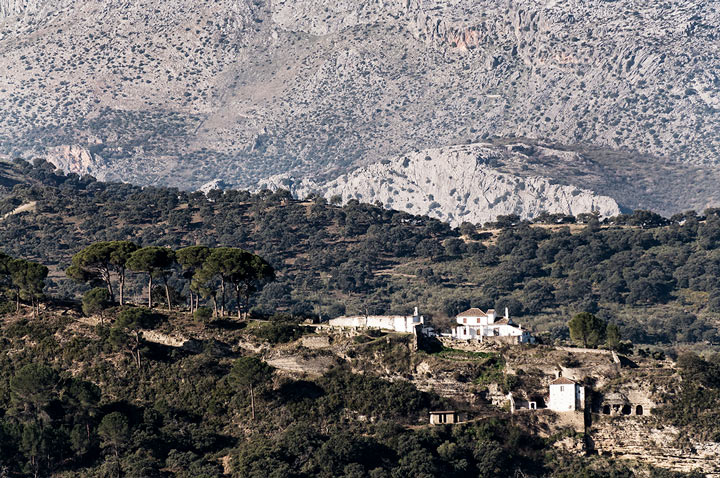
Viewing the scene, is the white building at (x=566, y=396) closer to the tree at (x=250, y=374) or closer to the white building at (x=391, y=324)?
the white building at (x=391, y=324)

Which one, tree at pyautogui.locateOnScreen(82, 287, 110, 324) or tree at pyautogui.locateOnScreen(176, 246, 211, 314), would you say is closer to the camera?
tree at pyautogui.locateOnScreen(82, 287, 110, 324)

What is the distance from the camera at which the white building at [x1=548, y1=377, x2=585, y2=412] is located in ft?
373

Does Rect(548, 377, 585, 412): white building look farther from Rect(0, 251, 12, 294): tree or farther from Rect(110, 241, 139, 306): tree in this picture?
Rect(0, 251, 12, 294): tree

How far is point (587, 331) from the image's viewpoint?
423ft

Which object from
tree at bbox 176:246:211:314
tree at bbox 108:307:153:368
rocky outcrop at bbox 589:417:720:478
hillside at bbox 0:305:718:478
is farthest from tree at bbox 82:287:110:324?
rocky outcrop at bbox 589:417:720:478

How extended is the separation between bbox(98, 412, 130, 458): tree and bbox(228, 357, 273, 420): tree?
32.1 ft

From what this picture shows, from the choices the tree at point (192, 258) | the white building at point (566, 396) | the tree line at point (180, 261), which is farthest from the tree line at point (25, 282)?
the white building at point (566, 396)

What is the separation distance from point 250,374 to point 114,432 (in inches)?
473

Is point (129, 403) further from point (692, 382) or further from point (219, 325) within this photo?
point (692, 382)

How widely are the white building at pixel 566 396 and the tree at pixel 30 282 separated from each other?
45457mm

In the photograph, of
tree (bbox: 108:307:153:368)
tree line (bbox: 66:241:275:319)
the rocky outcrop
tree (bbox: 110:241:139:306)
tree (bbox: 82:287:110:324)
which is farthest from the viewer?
tree (bbox: 110:241:139:306)

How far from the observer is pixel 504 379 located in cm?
11569

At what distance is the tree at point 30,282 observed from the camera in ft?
415

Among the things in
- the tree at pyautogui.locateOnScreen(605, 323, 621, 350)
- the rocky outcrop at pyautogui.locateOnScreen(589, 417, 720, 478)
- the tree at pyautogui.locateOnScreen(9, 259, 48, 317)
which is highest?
the tree at pyautogui.locateOnScreen(9, 259, 48, 317)
